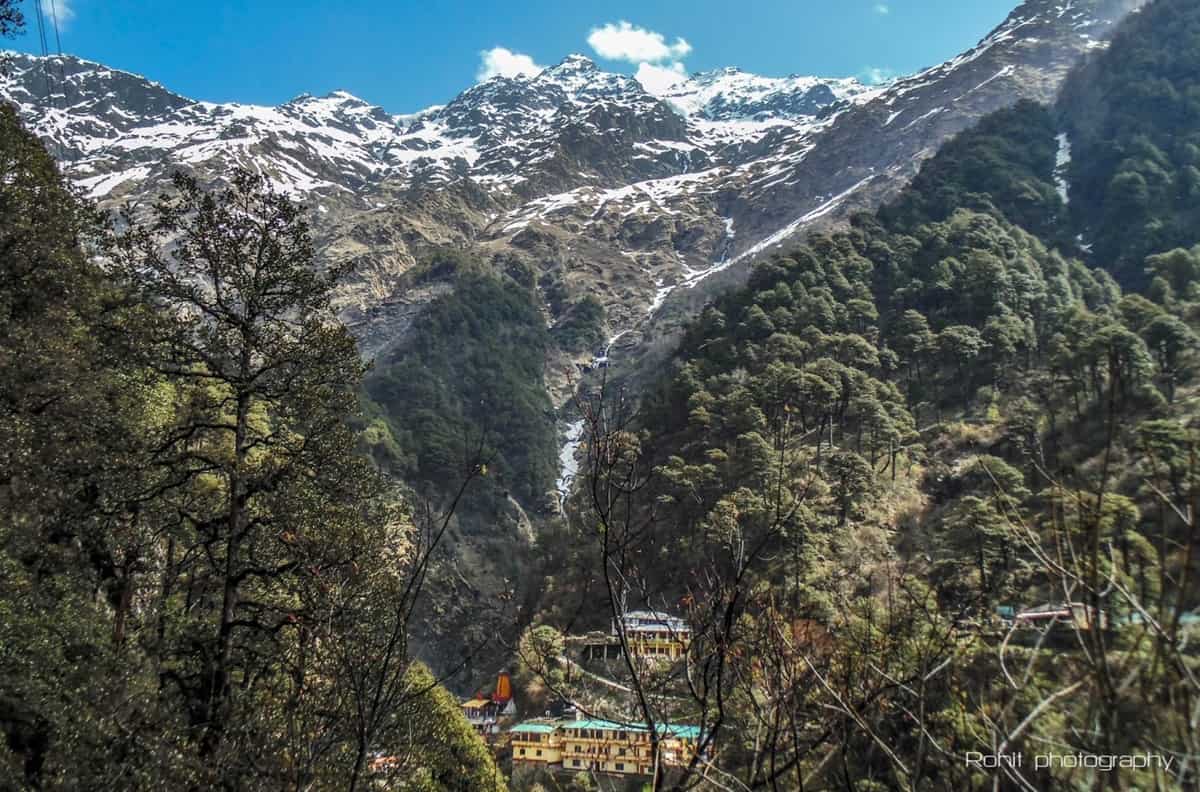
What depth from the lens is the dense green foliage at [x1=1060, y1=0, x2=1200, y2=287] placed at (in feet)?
198

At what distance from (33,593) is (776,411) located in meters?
38.0

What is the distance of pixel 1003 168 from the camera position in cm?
7338

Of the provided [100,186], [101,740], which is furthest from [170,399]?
[100,186]

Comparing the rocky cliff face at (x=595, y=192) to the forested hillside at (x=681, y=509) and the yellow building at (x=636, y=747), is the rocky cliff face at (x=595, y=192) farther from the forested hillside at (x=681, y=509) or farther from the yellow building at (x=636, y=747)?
the yellow building at (x=636, y=747)

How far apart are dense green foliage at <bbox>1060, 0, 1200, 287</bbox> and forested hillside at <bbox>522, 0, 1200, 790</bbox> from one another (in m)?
0.29

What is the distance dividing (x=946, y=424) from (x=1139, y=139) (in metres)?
53.0

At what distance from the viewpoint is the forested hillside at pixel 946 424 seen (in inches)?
147

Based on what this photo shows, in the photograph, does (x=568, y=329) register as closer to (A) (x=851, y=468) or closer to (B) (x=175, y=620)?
(A) (x=851, y=468)

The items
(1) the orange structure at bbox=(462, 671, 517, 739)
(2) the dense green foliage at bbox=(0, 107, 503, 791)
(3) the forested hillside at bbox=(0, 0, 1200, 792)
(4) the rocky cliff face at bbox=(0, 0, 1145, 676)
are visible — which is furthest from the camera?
(4) the rocky cliff face at bbox=(0, 0, 1145, 676)

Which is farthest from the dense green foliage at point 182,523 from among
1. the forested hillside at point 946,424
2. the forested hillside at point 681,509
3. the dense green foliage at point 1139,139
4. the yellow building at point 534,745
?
the dense green foliage at point 1139,139

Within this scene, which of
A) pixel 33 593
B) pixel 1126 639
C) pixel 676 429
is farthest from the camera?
pixel 676 429

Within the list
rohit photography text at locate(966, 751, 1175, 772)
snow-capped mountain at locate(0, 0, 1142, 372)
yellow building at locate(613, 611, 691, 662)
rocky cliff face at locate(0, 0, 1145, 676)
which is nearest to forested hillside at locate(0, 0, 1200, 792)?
rohit photography text at locate(966, 751, 1175, 772)

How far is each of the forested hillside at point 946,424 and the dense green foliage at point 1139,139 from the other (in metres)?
0.29

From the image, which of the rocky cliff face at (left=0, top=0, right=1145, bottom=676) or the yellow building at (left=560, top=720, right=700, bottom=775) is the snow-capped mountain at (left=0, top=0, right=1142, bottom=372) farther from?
the yellow building at (left=560, top=720, right=700, bottom=775)
